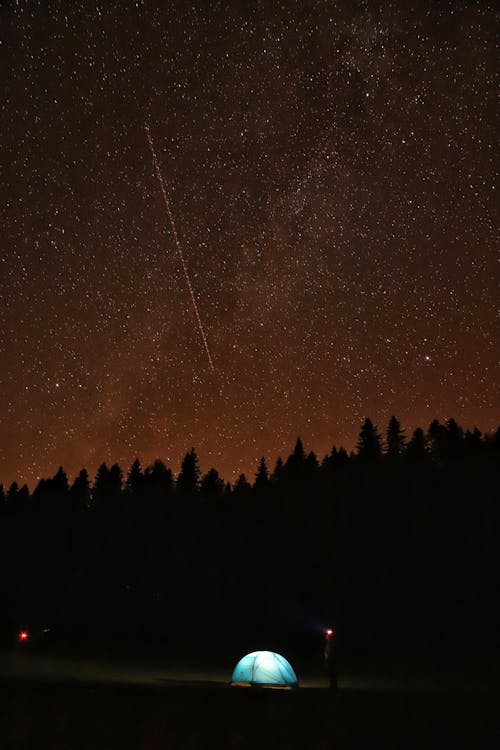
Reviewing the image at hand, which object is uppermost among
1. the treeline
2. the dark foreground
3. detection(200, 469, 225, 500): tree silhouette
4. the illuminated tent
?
detection(200, 469, 225, 500): tree silhouette

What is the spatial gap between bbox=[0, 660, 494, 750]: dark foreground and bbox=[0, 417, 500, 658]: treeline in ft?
70.4

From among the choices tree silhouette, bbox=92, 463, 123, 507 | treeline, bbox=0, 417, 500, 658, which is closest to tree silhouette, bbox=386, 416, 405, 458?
treeline, bbox=0, 417, 500, 658

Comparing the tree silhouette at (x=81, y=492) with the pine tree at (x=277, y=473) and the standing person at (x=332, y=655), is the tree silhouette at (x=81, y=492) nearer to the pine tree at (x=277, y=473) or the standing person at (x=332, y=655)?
the pine tree at (x=277, y=473)

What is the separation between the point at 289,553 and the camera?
61219 mm

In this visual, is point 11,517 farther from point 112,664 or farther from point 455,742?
point 455,742

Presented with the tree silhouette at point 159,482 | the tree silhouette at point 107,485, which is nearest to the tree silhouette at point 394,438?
the tree silhouette at point 159,482

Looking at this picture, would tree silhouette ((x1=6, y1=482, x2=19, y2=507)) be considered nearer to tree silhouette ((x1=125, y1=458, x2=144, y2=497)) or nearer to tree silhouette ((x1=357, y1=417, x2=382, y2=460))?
tree silhouette ((x1=125, y1=458, x2=144, y2=497))

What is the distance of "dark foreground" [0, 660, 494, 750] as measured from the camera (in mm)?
8945

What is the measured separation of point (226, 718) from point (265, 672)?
848 cm

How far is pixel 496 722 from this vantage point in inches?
488

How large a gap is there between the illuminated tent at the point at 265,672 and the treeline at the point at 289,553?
17.6 metres

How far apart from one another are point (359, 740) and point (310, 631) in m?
36.3

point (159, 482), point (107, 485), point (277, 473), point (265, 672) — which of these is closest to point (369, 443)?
point (277, 473)

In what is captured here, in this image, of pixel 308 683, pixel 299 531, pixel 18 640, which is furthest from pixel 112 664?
pixel 299 531
